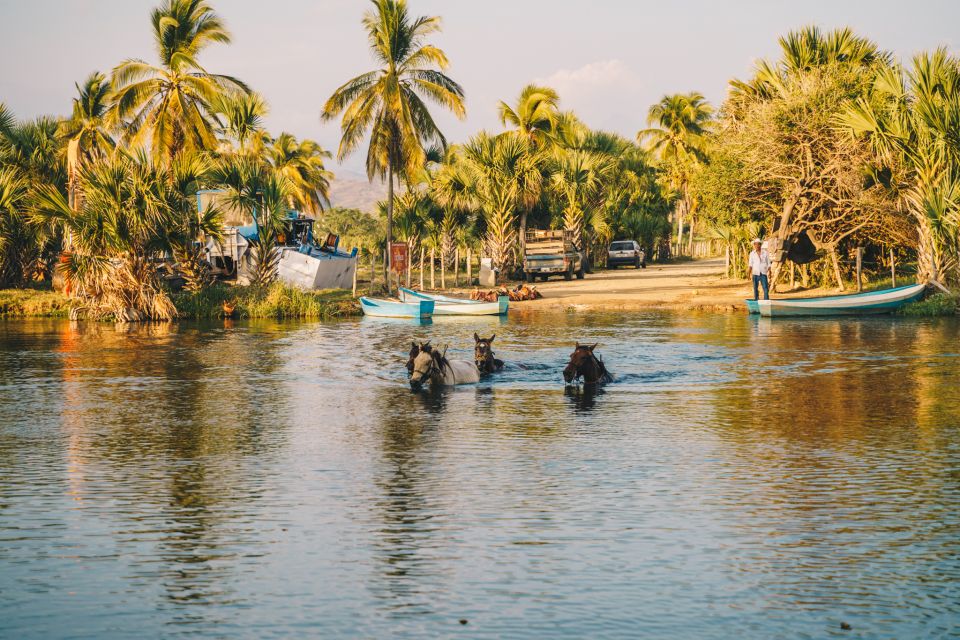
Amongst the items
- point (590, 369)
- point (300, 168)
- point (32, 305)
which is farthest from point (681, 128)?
point (590, 369)

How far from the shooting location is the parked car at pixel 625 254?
221ft

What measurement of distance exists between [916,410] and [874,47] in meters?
28.6

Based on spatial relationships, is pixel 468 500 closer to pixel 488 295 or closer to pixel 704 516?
pixel 704 516

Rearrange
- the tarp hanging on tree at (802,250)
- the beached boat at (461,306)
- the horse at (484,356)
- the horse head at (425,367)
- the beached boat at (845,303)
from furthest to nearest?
1. the tarp hanging on tree at (802,250)
2. the beached boat at (461,306)
3. the beached boat at (845,303)
4. the horse at (484,356)
5. the horse head at (425,367)

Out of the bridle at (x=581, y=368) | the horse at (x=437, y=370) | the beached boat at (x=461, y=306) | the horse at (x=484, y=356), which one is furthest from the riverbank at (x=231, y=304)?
the bridle at (x=581, y=368)

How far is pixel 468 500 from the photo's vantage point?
9.17 meters

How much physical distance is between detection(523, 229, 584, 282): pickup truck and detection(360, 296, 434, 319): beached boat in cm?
1859

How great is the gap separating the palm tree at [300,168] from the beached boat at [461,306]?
31170 millimetres

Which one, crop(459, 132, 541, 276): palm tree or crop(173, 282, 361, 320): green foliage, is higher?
crop(459, 132, 541, 276): palm tree

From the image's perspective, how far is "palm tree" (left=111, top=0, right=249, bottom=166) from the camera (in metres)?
42.3

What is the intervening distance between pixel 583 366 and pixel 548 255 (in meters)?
36.4

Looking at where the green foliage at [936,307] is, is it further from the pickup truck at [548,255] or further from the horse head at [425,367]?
the pickup truck at [548,255]

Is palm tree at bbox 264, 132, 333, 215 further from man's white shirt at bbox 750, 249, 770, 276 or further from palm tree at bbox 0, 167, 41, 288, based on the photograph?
man's white shirt at bbox 750, 249, 770, 276

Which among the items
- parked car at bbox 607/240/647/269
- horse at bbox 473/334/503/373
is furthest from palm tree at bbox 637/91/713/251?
horse at bbox 473/334/503/373
